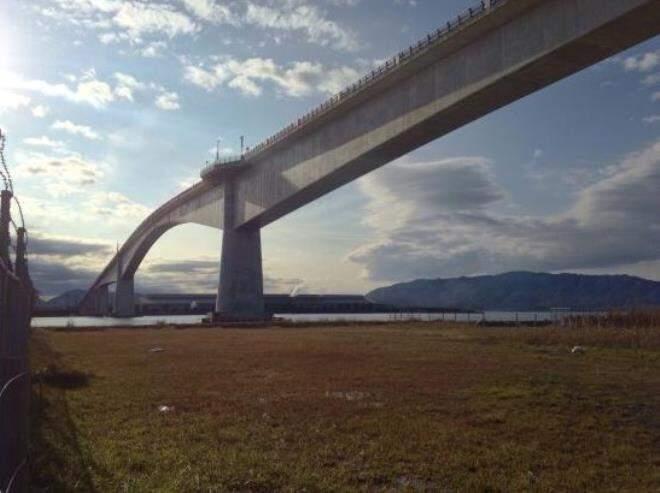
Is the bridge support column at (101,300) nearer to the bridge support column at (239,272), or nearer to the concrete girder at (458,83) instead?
the bridge support column at (239,272)

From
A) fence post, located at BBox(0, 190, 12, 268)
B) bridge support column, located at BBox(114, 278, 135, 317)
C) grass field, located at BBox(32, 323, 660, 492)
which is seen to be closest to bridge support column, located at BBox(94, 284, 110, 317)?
bridge support column, located at BBox(114, 278, 135, 317)

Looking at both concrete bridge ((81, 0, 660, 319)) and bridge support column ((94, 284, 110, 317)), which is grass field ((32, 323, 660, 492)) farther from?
bridge support column ((94, 284, 110, 317))

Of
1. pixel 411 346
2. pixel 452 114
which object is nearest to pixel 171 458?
pixel 411 346

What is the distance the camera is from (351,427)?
1153 centimetres

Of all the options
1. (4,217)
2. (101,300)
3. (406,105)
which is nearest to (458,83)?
(406,105)

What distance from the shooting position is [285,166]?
223 ft

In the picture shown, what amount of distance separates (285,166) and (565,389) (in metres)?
54.6

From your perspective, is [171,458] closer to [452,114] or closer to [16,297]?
[16,297]

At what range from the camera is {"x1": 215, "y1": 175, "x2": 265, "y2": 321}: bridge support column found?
257 ft

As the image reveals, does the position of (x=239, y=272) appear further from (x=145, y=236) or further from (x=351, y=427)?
(x=351, y=427)

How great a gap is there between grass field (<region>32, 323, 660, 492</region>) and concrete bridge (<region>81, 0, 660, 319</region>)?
19349mm

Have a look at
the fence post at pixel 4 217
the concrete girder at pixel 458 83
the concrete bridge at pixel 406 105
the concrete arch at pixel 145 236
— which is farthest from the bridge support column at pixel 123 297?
the fence post at pixel 4 217

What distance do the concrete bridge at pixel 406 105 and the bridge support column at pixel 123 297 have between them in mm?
53888

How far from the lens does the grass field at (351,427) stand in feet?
27.3
